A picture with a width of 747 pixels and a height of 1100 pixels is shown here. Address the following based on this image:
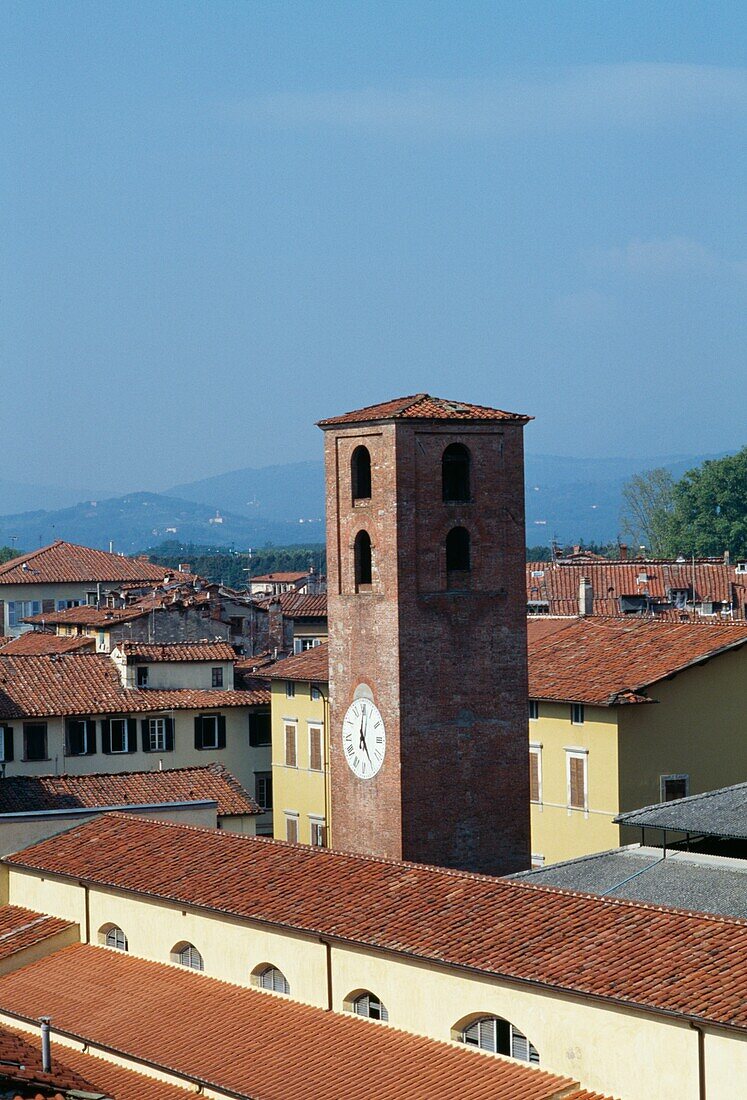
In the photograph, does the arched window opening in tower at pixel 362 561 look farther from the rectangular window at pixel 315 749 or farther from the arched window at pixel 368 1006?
the rectangular window at pixel 315 749

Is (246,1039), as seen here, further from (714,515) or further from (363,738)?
(714,515)

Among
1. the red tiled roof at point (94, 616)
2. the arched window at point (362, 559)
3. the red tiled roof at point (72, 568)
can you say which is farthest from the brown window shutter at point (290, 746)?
the red tiled roof at point (72, 568)

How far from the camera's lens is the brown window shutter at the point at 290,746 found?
44031 mm

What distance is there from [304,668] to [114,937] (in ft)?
67.6

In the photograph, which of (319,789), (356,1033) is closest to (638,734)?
(319,789)

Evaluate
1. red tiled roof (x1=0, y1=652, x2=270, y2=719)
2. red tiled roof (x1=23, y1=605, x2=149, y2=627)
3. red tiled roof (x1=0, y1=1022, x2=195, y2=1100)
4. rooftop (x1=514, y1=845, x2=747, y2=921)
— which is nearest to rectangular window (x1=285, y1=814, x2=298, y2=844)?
red tiled roof (x1=0, y1=652, x2=270, y2=719)

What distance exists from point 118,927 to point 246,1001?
3.26 m

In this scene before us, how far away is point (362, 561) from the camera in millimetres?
27625

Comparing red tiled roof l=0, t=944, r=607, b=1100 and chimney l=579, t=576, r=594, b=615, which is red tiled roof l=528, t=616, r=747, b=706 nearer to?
chimney l=579, t=576, r=594, b=615

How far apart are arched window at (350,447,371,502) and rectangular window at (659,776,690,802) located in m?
11.4

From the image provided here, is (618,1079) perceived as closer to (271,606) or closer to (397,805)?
(397,805)

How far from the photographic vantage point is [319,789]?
43.0m

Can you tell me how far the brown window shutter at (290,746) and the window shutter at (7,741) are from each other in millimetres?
6500

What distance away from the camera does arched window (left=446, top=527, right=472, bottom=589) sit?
2708 centimetres
